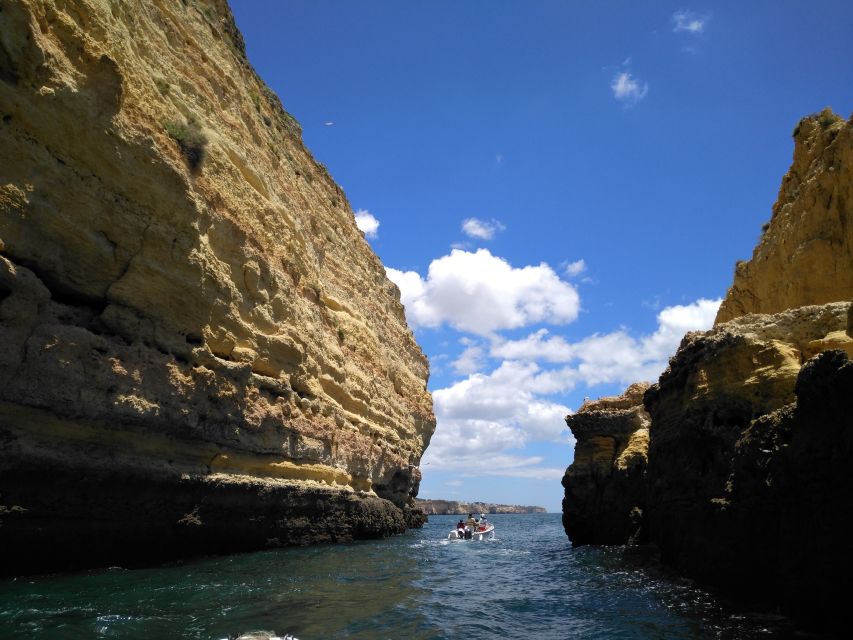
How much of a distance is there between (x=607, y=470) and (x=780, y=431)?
51.9 feet

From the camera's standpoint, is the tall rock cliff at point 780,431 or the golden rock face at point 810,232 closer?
the tall rock cliff at point 780,431

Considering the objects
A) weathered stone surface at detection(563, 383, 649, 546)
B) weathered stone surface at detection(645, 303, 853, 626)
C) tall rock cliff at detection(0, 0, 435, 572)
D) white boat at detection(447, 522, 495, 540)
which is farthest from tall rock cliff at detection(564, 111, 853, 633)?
white boat at detection(447, 522, 495, 540)

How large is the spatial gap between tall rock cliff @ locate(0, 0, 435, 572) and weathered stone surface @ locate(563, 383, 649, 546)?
9.91 metres

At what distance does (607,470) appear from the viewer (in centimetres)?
2377

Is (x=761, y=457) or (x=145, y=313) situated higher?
(x=145, y=313)

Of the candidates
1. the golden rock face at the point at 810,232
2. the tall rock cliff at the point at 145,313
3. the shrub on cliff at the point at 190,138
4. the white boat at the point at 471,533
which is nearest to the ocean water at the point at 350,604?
the tall rock cliff at the point at 145,313

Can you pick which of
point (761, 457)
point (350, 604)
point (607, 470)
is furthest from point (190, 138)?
point (607, 470)

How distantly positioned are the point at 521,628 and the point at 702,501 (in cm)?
452

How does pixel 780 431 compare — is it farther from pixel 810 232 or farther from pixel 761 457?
pixel 810 232

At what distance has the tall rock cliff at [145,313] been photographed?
10273 mm

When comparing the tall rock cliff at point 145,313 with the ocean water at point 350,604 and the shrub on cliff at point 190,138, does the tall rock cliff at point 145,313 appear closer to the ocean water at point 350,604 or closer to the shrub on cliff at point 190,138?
the shrub on cliff at point 190,138

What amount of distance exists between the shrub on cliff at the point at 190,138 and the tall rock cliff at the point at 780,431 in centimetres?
1309

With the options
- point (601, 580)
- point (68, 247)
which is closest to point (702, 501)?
point (601, 580)

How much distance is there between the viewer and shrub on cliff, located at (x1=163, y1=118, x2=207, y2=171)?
14233 millimetres
